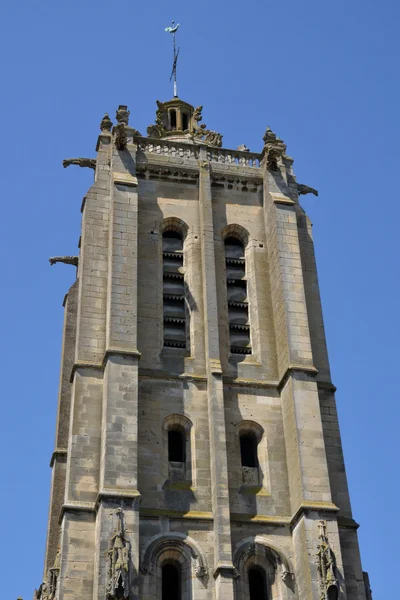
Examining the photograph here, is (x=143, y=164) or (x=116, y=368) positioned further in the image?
(x=143, y=164)

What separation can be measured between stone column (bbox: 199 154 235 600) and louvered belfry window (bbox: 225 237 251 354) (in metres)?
0.95

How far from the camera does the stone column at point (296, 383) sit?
25.3 meters

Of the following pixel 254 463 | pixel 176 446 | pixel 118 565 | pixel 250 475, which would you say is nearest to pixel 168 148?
pixel 176 446

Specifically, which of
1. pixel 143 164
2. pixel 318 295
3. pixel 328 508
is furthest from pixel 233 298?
pixel 328 508

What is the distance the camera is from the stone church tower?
25.0 metres

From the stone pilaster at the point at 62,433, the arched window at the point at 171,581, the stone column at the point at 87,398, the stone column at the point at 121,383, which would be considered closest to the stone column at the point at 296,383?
the arched window at the point at 171,581

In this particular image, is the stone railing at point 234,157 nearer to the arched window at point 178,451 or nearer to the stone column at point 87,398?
the stone column at point 87,398

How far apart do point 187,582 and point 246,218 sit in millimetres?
11866

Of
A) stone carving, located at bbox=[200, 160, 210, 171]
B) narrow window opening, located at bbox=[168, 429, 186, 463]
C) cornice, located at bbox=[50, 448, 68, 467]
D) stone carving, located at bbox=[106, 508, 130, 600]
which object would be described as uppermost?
stone carving, located at bbox=[200, 160, 210, 171]

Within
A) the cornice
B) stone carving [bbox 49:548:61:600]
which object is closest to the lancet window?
→ stone carving [bbox 49:548:61:600]

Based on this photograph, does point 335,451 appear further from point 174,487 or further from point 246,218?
point 246,218

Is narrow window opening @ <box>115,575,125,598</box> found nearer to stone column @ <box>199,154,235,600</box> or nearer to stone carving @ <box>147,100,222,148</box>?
stone column @ <box>199,154,235,600</box>

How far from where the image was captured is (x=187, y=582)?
25000 millimetres

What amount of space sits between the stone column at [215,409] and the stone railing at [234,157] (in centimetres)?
50
